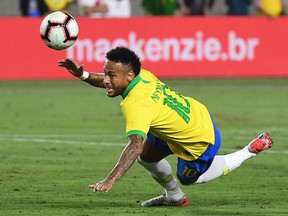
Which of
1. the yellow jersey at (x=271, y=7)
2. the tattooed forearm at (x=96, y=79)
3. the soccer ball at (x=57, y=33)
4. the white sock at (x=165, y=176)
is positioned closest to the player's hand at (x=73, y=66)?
the tattooed forearm at (x=96, y=79)

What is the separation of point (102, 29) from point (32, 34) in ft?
5.80

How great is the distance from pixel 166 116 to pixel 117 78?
610 millimetres

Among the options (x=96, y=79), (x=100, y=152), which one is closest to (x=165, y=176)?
(x=96, y=79)

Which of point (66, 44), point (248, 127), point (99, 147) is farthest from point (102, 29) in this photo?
A: point (66, 44)

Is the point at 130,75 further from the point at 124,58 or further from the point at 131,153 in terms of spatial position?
the point at 131,153

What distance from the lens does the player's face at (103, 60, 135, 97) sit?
31.3ft

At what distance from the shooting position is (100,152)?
15172 millimetres

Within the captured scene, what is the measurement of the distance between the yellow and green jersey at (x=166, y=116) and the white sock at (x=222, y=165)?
0.36 meters

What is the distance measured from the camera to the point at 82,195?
1139 centimetres

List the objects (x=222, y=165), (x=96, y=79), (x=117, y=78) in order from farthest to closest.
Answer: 1. (x=96, y=79)
2. (x=222, y=165)
3. (x=117, y=78)

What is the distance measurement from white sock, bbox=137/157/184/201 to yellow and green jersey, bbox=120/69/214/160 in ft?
0.99

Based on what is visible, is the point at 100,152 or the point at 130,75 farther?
the point at 100,152

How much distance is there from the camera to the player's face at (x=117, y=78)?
375 inches

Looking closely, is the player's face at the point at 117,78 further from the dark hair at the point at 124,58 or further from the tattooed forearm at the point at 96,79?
Answer: the tattooed forearm at the point at 96,79
